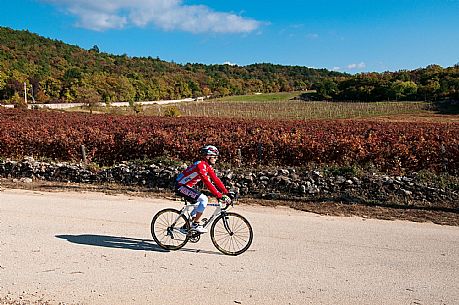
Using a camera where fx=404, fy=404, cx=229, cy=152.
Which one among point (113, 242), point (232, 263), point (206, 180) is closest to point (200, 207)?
point (206, 180)

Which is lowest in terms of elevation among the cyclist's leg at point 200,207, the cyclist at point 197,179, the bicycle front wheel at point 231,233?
the bicycle front wheel at point 231,233

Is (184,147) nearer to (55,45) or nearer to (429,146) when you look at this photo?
(429,146)

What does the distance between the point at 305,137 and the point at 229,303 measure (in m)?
10.1

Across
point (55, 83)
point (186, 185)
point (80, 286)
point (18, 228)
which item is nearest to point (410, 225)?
point (186, 185)

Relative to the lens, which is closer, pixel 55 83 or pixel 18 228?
pixel 18 228

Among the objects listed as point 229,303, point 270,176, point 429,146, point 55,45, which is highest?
point 55,45

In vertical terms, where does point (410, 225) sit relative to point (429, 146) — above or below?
below

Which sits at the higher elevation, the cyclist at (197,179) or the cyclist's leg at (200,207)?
the cyclist at (197,179)

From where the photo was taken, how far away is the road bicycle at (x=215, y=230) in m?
6.75

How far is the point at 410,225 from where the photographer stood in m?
8.47

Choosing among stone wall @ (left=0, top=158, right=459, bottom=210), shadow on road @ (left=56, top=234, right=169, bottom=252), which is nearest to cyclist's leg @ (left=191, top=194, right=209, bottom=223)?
shadow on road @ (left=56, top=234, right=169, bottom=252)

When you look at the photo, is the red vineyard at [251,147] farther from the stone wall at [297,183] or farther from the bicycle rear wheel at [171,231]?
the bicycle rear wheel at [171,231]

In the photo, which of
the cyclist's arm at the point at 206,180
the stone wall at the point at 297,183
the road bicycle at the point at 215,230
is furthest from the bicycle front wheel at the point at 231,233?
the stone wall at the point at 297,183

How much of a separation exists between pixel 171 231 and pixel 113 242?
1.08m
